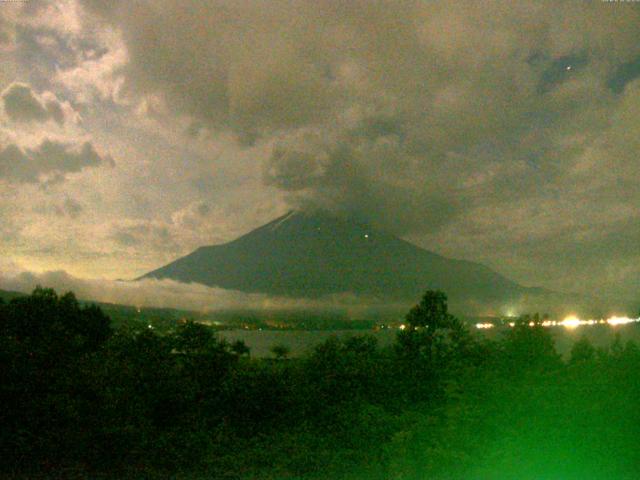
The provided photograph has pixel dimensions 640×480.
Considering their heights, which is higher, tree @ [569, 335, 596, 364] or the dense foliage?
tree @ [569, 335, 596, 364]

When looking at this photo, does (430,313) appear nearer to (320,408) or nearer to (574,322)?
(320,408)

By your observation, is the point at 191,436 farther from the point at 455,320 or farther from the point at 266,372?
the point at 455,320

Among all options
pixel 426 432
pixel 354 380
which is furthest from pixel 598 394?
pixel 354 380

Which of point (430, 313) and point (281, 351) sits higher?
point (430, 313)

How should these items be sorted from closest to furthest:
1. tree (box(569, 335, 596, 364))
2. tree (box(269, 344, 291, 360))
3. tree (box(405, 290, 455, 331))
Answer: tree (box(569, 335, 596, 364)) → tree (box(405, 290, 455, 331)) → tree (box(269, 344, 291, 360))

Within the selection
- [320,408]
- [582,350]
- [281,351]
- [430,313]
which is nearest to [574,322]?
[582,350]

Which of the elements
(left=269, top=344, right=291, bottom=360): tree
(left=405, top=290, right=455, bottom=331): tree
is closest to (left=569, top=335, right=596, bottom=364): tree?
(left=405, top=290, right=455, bottom=331): tree

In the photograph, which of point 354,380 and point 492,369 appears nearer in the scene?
point 492,369

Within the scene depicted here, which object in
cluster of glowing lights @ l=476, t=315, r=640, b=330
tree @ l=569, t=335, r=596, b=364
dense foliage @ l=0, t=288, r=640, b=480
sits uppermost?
cluster of glowing lights @ l=476, t=315, r=640, b=330

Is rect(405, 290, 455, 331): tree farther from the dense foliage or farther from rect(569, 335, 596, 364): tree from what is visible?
rect(569, 335, 596, 364): tree
